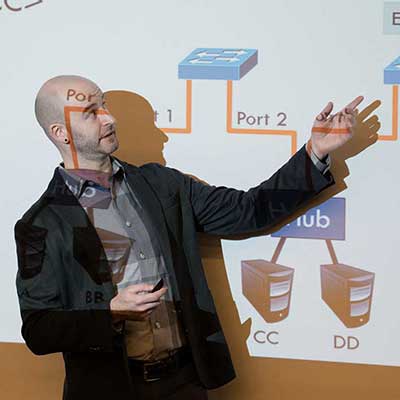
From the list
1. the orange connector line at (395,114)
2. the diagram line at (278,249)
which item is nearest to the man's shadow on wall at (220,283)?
the diagram line at (278,249)

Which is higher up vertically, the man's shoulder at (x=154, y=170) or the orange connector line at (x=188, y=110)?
the orange connector line at (x=188, y=110)

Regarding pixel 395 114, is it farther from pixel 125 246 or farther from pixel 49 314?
pixel 49 314

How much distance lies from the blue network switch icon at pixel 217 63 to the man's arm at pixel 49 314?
0.52 metres

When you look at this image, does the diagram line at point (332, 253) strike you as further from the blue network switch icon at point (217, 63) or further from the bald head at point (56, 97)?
the bald head at point (56, 97)

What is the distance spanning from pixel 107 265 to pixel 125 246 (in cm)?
6

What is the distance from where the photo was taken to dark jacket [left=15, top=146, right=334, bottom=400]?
71.9 inches

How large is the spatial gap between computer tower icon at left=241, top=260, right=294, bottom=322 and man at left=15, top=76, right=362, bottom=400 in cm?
11

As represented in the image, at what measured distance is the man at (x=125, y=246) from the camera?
72.6 inches

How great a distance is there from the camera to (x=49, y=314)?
181 centimetres

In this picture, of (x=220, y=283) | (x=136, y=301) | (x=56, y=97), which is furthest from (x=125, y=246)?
(x=56, y=97)

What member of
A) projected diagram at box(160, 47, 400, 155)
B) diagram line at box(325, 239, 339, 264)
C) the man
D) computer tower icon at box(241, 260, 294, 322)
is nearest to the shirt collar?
the man

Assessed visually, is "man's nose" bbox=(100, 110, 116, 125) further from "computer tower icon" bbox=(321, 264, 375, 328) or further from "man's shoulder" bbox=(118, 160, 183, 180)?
"computer tower icon" bbox=(321, 264, 375, 328)

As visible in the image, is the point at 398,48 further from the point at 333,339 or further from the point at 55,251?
the point at 55,251

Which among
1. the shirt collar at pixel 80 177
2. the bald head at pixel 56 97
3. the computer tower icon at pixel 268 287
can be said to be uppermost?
the bald head at pixel 56 97
